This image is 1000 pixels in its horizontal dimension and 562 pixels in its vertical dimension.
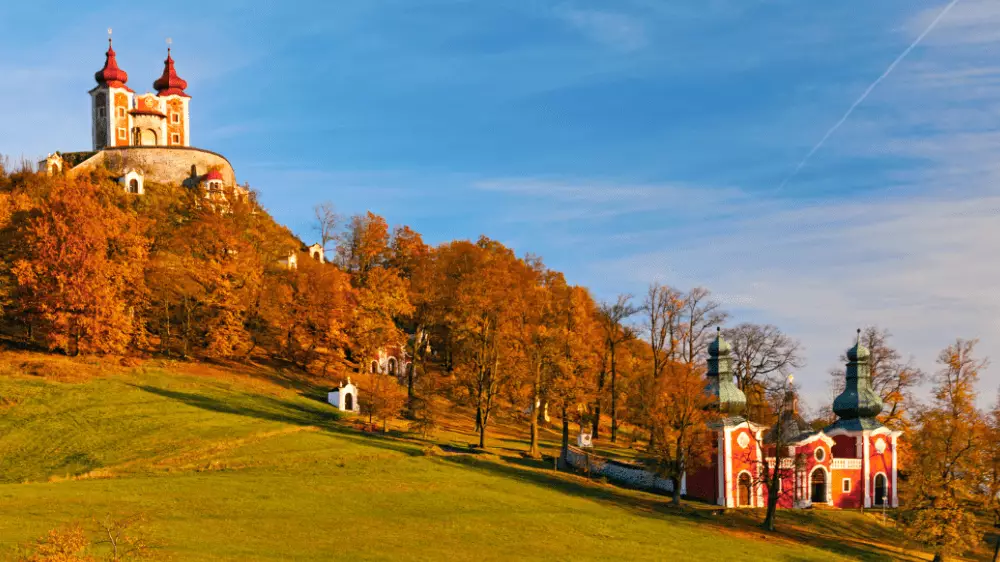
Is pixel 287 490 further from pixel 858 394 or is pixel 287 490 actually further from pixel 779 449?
pixel 858 394

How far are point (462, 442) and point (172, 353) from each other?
26.0 metres

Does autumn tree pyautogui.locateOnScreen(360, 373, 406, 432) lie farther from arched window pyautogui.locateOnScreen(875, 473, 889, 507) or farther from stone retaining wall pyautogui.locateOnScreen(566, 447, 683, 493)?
arched window pyautogui.locateOnScreen(875, 473, 889, 507)

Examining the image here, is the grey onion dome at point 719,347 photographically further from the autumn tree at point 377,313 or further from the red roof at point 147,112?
the red roof at point 147,112

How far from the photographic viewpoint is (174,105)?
396ft

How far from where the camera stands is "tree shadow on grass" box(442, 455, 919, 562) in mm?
47625

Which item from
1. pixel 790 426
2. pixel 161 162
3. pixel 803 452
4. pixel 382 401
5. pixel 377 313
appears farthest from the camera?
pixel 161 162

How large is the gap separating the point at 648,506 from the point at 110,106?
93.9m

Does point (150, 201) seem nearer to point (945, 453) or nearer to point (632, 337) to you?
point (632, 337)

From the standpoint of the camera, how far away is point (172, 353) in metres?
69.9

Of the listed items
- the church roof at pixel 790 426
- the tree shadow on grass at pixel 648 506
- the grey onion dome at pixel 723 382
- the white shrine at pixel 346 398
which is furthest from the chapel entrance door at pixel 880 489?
the white shrine at pixel 346 398

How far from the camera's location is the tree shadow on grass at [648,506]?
47.6m

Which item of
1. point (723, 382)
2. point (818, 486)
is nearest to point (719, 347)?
point (723, 382)

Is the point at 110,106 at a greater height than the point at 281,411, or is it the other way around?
the point at 110,106

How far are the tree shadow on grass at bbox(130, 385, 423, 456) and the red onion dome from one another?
71.8m
